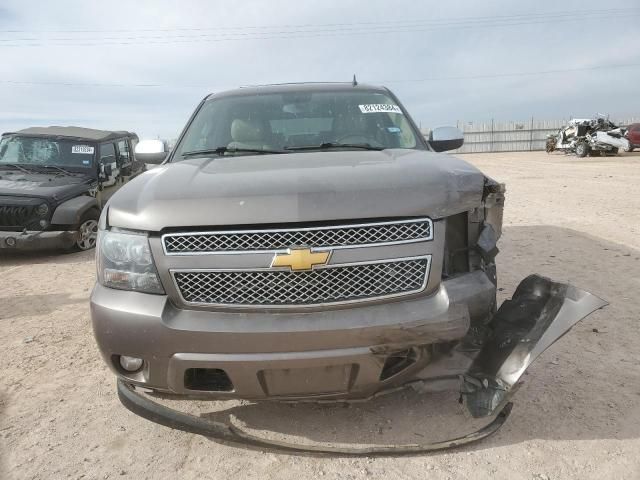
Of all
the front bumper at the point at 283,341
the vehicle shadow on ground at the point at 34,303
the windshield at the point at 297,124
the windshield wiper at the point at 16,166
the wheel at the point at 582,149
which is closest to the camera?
the front bumper at the point at 283,341

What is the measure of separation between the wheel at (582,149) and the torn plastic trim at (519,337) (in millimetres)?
24093

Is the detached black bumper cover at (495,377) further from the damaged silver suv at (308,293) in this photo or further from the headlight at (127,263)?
the headlight at (127,263)

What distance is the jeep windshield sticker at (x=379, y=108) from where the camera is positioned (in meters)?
3.61

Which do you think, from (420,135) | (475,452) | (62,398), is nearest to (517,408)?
(475,452)

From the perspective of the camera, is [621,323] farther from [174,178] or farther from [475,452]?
[174,178]

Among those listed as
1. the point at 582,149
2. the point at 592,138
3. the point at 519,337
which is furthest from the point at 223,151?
the point at 582,149

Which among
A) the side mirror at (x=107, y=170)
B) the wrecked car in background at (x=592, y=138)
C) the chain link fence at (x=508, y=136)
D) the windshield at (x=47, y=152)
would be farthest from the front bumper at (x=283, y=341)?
the chain link fence at (x=508, y=136)

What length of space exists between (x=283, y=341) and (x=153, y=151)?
240cm

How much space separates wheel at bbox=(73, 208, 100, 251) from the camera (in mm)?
7230

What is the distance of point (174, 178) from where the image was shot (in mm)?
2516

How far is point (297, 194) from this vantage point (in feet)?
7.02

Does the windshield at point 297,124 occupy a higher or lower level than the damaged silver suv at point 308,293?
higher

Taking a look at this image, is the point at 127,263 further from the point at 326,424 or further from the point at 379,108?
the point at 379,108

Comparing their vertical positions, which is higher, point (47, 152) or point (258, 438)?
point (47, 152)
